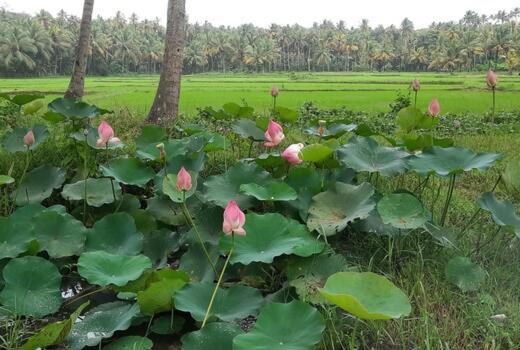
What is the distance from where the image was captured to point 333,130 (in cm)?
237

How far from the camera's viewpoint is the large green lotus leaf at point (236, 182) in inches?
71.3

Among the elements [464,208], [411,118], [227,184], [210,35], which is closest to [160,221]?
[227,184]

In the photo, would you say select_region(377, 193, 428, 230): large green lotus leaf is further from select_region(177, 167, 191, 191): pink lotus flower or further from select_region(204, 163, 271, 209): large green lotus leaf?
select_region(177, 167, 191, 191): pink lotus flower

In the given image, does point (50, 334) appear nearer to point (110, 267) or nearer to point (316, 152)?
point (110, 267)

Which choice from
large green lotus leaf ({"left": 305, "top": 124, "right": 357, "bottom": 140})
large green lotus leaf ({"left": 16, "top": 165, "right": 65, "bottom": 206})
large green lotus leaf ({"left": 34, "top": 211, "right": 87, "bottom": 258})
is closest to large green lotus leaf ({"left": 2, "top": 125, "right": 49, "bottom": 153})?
large green lotus leaf ({"left": 16, "top": 165, "right": 65, "bottom": 206})

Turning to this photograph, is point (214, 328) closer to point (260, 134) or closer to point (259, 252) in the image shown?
point (259, 252)

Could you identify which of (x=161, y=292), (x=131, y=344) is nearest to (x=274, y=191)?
(x=161, y=292)

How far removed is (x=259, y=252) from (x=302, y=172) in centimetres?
54

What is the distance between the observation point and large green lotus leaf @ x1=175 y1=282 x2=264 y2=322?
1.26 metres

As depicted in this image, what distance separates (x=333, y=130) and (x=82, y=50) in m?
3.45

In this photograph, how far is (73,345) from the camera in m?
1.27

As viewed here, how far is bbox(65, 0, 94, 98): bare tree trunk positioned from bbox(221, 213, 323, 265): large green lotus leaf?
4.02 meters

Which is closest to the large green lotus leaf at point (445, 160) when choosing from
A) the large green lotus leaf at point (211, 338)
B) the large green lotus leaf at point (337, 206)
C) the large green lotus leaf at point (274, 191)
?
the large green lotus leaf at point (337, 206)

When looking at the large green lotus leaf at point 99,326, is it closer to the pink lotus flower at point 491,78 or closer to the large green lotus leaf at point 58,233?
the large green lotus leaf at point 58,233
